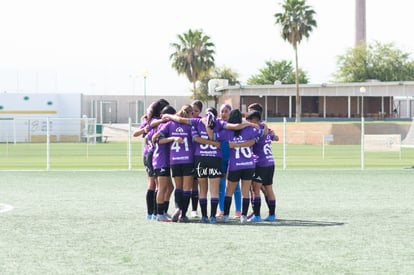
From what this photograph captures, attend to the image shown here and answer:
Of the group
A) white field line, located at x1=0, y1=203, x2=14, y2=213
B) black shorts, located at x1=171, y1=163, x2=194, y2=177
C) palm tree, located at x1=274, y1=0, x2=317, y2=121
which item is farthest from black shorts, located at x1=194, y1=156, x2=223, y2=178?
palm tree, located at x1=274, y1=0, x2=317, y2=121

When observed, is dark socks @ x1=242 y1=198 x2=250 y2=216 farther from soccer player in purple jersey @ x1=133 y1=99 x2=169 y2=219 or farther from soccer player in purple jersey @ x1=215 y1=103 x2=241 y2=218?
soccer player in purple jersey @ x1=133 y1=99 x2=169 y2=219

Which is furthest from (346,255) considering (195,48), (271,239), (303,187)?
(195,48)

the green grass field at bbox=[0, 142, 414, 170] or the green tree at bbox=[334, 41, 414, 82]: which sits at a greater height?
the green tree at bbox=[334, 41, 414, 82]

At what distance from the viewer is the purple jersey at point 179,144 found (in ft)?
45.4

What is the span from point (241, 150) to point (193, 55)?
78.7 m

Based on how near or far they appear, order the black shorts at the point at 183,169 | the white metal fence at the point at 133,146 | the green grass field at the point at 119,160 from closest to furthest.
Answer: the black shorts at the point at 183,169
the green grass field at the point at 119,160
the white metal fence at the point at 133,146

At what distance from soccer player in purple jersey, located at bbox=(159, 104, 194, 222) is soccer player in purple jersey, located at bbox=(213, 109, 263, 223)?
0.52 m

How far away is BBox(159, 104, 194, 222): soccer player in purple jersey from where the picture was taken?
1383 cm

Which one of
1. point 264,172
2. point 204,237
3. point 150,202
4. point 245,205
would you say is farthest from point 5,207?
point 204,237

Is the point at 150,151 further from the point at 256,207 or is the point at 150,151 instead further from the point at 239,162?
the point at 256,207

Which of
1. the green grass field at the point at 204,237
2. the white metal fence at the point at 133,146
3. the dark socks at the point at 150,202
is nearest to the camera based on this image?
the green grass field at the point at 204,237

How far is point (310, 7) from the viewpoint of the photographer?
8269 cm

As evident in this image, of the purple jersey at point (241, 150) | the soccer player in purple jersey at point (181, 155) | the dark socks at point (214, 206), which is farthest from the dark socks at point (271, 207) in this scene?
the soccer player in purple jersey at point (181, 155)

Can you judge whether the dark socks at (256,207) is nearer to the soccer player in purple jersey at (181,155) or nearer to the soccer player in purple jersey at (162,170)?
the soccer player in purple jersey at (181,155)
